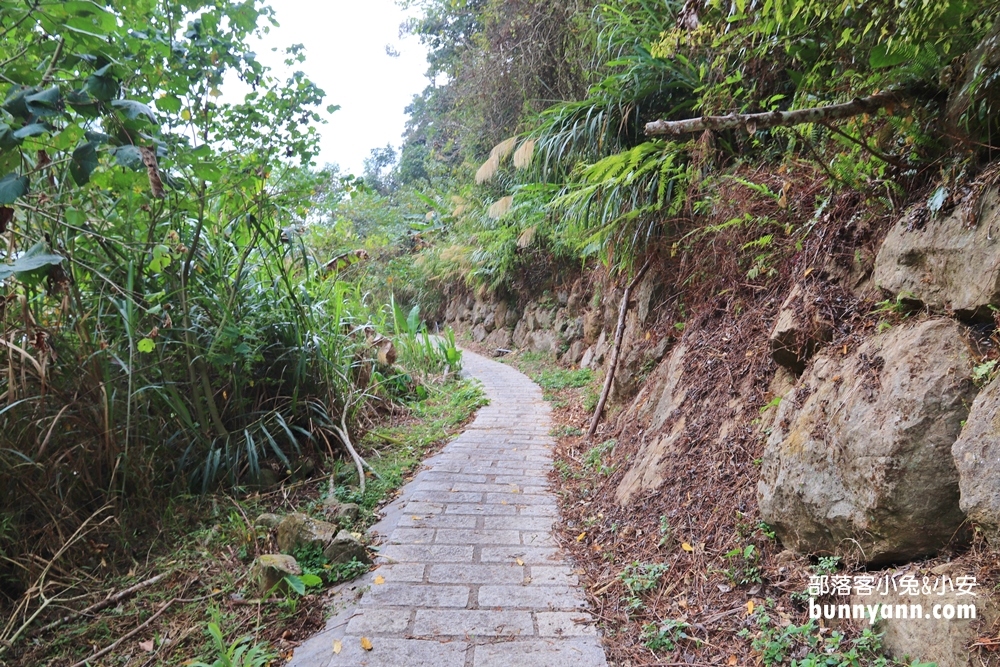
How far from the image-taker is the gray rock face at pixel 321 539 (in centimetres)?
280

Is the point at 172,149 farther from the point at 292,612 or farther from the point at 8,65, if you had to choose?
the point at 292,612

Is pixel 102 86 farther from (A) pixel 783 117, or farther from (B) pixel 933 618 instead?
(B) pixel 933 618

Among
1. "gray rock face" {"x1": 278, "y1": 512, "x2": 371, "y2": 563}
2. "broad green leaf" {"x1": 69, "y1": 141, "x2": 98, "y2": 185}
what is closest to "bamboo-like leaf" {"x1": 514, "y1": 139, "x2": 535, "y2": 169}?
"gray rock face" {"x1": 278, "y1": 512, "x2": 371, "y2": 563}

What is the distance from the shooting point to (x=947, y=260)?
6.18 ft

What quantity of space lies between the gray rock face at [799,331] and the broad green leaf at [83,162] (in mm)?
2912

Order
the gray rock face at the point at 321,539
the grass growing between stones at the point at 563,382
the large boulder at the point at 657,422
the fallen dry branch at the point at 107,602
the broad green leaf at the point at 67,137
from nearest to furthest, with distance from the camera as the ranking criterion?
the broad green leaf at the point at 67,137, the fallen dry branch at the point at 107,602, the gray rock face at the point at 321,539, the large boulder at the point at 657,422, the grass growing between stones at the point at 563,382

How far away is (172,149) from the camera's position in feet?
8.69

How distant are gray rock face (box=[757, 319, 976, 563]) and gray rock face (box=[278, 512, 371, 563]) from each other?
6.68 ft

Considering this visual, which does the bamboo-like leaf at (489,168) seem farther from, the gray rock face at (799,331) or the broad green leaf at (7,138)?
the broad green leaf at (7,138)

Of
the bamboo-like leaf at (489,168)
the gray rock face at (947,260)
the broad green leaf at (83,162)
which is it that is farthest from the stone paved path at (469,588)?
the bamboo-like leaf at (489,168)

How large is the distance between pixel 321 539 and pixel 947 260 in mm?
3127

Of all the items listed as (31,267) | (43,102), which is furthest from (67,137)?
(31,267)

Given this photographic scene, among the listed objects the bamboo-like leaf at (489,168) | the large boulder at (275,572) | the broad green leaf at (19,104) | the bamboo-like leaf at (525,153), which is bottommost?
the large boulder at (275,572)

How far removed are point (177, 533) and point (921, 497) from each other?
387cm
